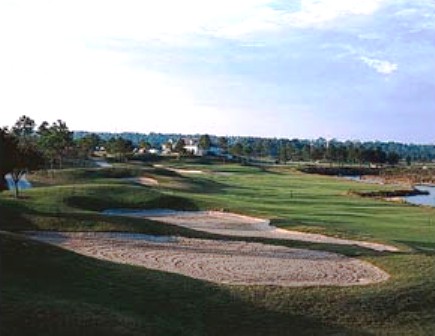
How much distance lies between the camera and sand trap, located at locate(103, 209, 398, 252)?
3888cm

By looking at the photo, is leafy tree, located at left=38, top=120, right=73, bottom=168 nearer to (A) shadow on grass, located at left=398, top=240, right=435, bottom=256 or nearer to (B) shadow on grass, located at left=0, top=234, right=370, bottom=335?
(A) shadow on grass, located at left=398, top=240, right=435, bottom=256

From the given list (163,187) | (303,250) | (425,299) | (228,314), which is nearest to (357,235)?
(303,250)

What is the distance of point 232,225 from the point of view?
4569 cm

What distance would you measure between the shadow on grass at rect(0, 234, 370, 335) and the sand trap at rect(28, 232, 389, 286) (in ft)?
10.2

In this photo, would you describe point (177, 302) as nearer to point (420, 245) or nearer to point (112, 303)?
point (112, 303)

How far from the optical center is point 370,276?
26953mm

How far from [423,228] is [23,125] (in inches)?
3990

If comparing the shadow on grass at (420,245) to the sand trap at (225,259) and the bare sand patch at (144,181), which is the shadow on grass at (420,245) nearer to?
the sand trap at (225,259)

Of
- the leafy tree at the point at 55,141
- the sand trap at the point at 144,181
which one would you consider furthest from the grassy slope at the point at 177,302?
the leafy tree at the point at 55,141

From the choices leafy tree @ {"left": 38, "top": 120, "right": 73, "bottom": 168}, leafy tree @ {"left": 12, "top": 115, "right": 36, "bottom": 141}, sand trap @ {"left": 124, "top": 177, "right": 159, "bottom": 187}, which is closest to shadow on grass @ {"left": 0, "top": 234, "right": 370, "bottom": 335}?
sand trap @ {"left": 124, "top": 177, "right": 159, "bottom": 187}

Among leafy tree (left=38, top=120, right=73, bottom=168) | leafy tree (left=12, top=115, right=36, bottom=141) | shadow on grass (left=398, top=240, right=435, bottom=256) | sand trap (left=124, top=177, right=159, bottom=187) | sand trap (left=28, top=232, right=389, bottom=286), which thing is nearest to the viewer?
sand trap (left=28, top=232, right=389, bottom=286)

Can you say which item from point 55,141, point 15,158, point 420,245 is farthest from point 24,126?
point 420,245

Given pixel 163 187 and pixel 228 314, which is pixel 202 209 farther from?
pixel 228 314

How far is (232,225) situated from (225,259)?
15.7m
